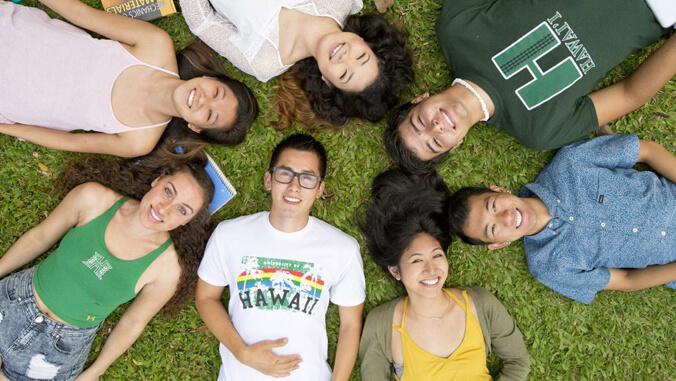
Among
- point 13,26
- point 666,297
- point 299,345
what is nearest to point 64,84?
point 13,26

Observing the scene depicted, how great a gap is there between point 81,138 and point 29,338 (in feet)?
5.40

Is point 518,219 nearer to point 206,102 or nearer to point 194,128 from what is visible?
point 206,102

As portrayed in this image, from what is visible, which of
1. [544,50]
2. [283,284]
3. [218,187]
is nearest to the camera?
[544,50]

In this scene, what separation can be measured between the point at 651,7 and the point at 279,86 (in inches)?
116

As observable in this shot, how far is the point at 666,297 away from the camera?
4176 millimetres

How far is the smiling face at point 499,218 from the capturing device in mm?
3533

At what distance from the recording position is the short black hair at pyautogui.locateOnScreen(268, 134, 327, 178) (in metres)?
3.78

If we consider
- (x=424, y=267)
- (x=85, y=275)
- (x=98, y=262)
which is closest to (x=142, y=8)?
(x=98, y=262)

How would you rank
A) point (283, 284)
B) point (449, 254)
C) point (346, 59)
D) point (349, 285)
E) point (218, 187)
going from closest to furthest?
point (346, 59)
point (283, 284)
point (349, 285)
point (218, 187)
point (449, 254)

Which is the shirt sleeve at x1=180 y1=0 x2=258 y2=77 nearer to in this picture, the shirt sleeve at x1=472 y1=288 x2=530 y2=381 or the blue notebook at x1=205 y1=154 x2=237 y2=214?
the blue notebook at x1=205 y1=154 x2=237 y2=214

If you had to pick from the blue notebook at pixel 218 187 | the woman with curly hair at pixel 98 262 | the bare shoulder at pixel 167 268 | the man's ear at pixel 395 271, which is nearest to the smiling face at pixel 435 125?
the man's ear at pixel 395 271

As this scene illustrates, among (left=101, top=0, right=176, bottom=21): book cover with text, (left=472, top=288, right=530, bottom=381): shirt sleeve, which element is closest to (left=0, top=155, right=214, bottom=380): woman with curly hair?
(left=101, top=0, right=176, bottom=21): book cover with text

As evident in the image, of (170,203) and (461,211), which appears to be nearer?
(170,203)

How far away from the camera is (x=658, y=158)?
3799mm
